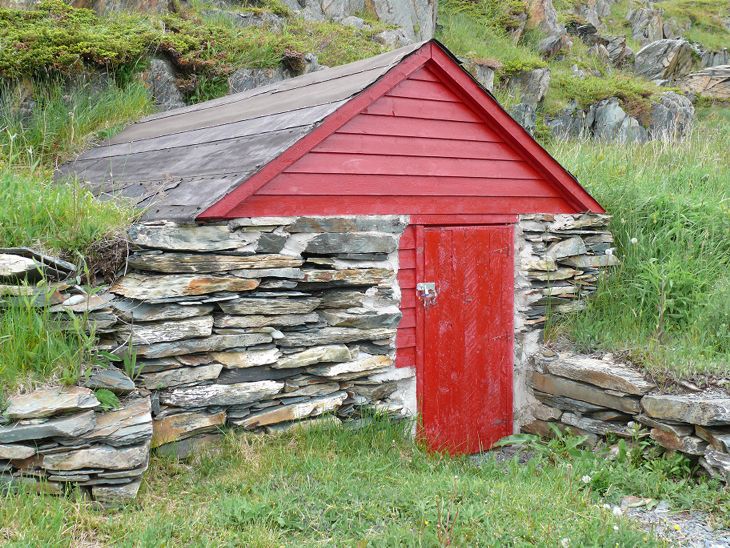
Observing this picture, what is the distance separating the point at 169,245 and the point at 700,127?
11951mm

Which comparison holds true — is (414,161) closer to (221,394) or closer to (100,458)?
(221,394)

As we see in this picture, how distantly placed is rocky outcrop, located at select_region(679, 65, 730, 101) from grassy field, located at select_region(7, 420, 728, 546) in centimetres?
1819

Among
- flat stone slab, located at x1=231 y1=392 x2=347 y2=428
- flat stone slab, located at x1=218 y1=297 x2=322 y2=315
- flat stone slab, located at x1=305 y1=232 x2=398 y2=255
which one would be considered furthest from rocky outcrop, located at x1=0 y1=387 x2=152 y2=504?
flat stone slab, located at x1=305 y1=232 x2=398 y2=255

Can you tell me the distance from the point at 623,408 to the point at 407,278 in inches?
88.9

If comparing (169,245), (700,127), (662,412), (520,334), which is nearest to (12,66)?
(169,245)

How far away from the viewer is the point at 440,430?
654 cm

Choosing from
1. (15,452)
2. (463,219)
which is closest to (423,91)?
(463,219)

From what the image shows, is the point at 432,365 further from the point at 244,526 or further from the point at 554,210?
the point at 244,526

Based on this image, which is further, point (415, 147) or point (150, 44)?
point (150, 44)

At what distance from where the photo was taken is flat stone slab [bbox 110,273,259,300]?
15.8ft

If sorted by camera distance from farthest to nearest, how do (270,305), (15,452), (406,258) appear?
(406,258) < (270,305) < (15,452)

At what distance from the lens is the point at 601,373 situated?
20.7ft

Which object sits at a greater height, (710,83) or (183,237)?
(710,83)

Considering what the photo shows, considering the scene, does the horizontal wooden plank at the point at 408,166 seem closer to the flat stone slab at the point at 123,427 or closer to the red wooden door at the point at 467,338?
the red wooden door at the point at 467,338
